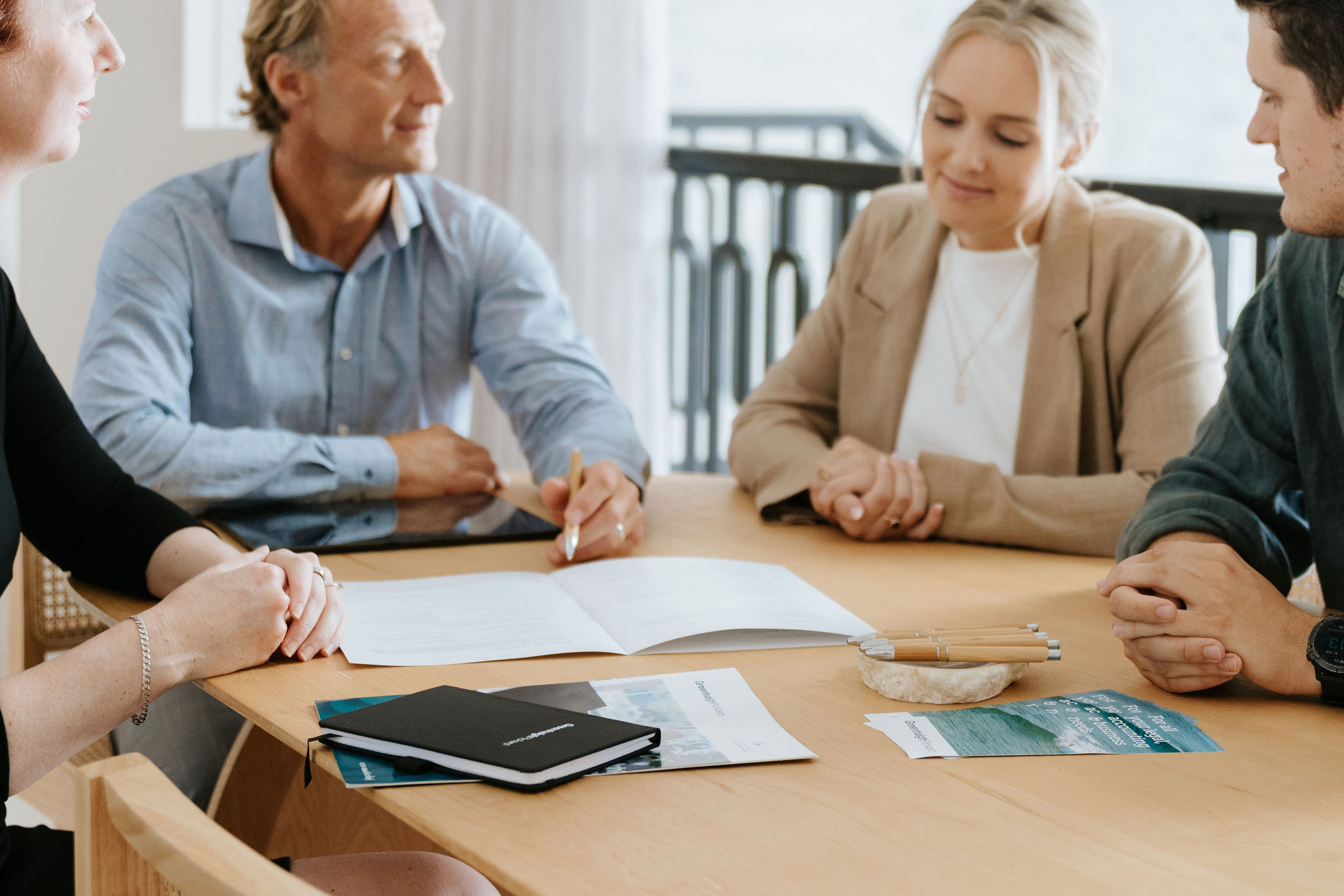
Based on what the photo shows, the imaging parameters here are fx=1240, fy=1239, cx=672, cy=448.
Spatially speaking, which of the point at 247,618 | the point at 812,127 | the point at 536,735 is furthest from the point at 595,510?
the point at 812,127

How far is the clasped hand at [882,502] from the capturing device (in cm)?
152

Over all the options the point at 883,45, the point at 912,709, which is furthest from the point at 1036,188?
the point at 883,45

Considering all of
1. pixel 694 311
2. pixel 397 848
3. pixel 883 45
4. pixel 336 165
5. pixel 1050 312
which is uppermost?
pixel 883 45

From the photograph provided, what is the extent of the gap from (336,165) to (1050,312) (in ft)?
3.60

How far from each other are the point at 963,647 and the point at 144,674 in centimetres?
66

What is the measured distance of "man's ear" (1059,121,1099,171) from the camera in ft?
5.91

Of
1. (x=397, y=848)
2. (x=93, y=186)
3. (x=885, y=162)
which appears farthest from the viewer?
(x=885, y=162)

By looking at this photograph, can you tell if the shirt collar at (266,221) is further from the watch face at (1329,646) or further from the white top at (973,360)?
the watch face at (1329,646)

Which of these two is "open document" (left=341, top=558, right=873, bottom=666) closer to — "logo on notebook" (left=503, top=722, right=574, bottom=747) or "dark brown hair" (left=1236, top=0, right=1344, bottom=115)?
"logo on notebook" (left=503, top=722, right=574, bottom=747)

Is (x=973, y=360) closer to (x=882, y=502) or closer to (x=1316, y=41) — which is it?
(x=882, y=502)

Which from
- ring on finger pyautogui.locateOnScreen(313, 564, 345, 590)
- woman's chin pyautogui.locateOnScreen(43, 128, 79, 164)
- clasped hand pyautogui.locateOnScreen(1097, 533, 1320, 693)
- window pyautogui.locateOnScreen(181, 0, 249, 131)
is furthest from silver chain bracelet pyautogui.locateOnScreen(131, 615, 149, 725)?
window pyautogui.locateOnScreen(181, 0, 249, 131)

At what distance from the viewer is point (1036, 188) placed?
175 cm

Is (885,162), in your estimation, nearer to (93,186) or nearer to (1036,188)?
(1036,188)

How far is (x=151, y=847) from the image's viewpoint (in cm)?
61
